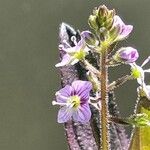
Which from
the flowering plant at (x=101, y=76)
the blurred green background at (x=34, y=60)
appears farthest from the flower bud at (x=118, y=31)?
the blurred green background at (x=34, y=60)

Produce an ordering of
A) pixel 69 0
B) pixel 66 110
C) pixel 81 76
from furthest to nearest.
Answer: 1. pixel 69 0
2. pixel 81 76
3. pixel 66 110

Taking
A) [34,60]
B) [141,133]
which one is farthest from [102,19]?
[34,60]

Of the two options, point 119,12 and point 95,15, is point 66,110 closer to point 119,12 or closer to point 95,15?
point 95,15

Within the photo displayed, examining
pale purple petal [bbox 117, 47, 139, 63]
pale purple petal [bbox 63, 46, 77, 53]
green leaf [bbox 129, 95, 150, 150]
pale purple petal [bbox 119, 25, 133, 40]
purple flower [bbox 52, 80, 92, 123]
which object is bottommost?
green leaf [bbox 129, 95, 150, 150]

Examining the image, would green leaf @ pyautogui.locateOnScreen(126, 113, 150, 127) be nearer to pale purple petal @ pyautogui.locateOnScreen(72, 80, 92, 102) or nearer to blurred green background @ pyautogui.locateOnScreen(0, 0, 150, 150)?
pale purple petal @ pyautogui.locateOnScreen(72, 80, 92, 102)

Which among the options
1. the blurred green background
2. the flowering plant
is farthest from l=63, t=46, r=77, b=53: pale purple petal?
the blurred green background

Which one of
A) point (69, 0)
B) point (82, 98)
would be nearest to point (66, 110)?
point (82, 98)
